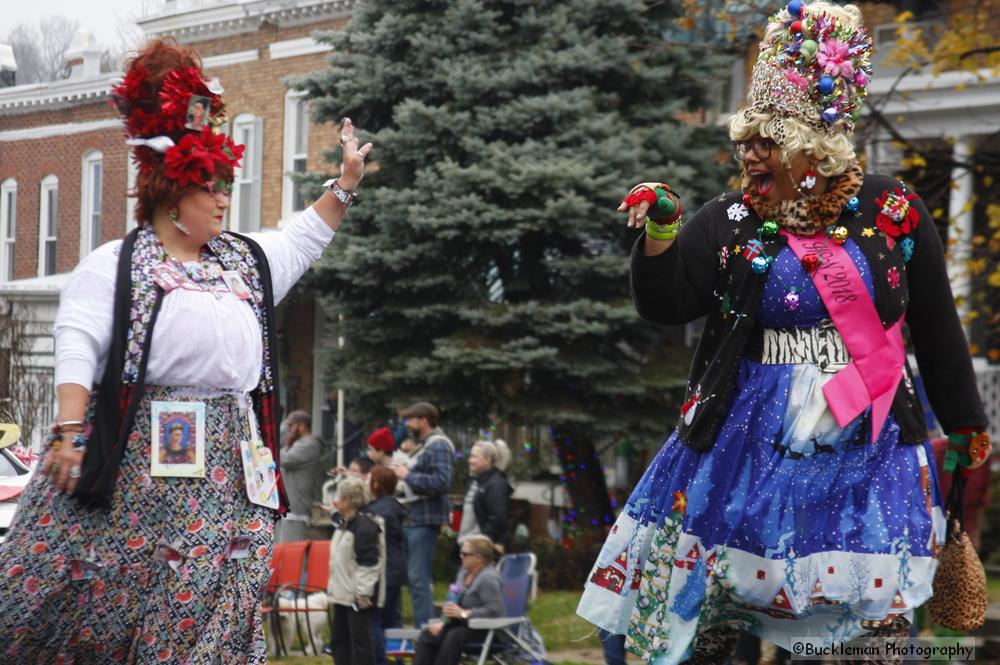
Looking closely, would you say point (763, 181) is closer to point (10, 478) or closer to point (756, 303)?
point (756, 303)

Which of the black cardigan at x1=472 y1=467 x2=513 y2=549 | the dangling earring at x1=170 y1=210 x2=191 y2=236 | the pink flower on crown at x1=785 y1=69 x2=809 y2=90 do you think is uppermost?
the pink flower on crown at x1=785 y1=69 x2=809 y2=90

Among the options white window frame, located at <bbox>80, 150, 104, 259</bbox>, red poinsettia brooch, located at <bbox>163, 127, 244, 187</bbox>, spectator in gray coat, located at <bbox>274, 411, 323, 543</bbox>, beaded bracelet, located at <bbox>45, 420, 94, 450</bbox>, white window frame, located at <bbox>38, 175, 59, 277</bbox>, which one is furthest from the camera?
white window frame, located at <bbox>38, 175, 59, 277</bbox>

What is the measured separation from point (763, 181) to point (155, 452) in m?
2.05

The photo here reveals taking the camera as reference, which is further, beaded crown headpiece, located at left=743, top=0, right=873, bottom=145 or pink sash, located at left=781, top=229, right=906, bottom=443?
beaded crown headpiece, located at left=743, top=0, right=873, bottom=145

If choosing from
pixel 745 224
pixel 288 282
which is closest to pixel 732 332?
pixel 745 224

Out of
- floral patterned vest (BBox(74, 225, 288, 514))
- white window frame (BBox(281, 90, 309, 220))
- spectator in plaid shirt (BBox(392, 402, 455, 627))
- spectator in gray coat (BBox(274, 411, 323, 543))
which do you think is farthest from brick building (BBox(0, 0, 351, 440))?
floral patterned vest (BBox(74, 225, 288, 514))

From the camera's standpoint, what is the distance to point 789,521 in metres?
4.28

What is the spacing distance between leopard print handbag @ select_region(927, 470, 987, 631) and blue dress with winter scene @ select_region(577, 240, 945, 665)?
0.36ft

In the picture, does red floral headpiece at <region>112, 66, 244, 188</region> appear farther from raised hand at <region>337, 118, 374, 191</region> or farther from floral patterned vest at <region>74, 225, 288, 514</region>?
raised hand at <region>337, 118, 374, 191</region>

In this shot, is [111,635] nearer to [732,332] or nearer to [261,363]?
[261,363]

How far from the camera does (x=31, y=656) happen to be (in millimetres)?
4344

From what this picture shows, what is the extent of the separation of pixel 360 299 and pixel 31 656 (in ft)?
35.7

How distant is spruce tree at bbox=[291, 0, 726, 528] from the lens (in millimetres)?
13953

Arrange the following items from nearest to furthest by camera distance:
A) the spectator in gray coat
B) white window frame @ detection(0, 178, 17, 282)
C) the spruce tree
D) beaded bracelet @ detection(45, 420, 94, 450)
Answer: beaded bracelet @ detection(45, 420, 94, 450)
the spruce tree
the spectator in gray coat
white window frame @ detection(0, 178, 17, 282)
